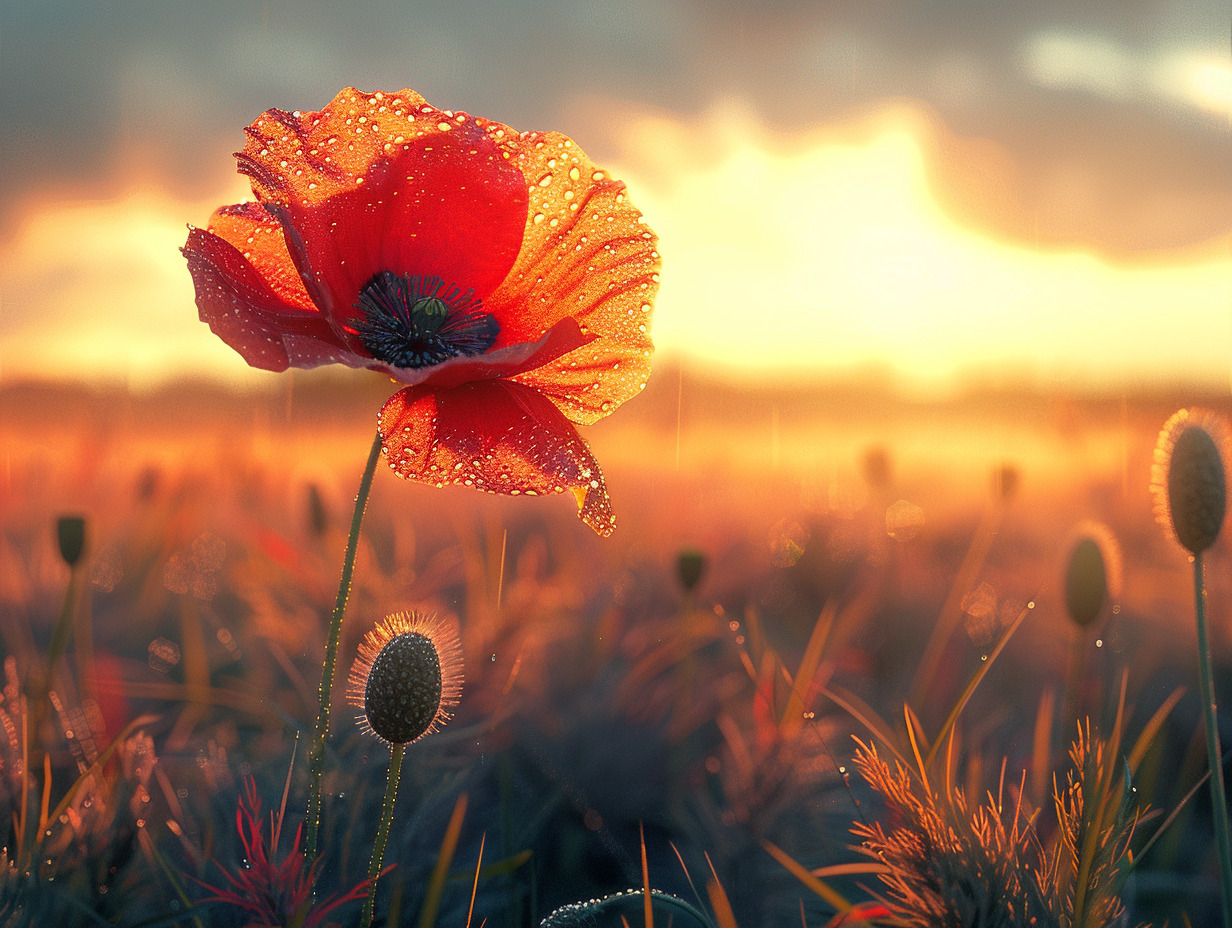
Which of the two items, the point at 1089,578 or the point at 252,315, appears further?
the point at 1089,578

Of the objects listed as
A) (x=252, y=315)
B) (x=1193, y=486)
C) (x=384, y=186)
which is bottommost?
(x=1193, y=486)

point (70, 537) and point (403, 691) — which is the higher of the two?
point (70, 537)

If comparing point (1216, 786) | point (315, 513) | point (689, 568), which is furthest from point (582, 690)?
point (1216, 786)

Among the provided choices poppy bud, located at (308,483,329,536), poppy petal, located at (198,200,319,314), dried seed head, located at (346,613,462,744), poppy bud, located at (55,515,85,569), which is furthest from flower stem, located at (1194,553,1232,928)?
poppy bud, located at (308,483,329,536)

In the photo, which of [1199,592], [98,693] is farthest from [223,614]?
[1199,592]

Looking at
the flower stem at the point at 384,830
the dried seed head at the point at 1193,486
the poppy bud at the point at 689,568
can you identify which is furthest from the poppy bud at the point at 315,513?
the dried seed head at the point at 1193,486

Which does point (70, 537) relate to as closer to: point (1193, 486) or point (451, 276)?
point (451, 276)

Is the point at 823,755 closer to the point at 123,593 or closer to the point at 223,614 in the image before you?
the point at 223,614
